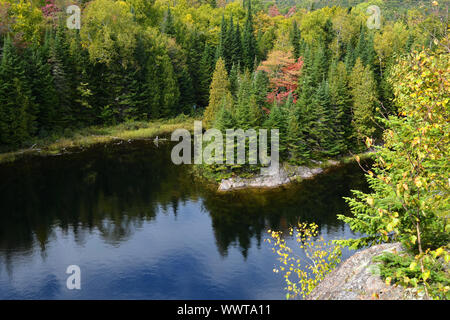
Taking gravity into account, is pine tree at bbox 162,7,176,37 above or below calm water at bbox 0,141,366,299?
above

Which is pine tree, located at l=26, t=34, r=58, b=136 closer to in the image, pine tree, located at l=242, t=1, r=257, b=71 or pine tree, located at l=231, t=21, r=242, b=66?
pine tree, located at l=231, t=21, r=242, b=66

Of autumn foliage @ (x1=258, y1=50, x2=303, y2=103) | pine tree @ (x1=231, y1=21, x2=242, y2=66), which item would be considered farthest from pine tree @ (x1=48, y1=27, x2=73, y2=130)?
pine tree @ (x1=231, y1=21, x2=242, y2=66)

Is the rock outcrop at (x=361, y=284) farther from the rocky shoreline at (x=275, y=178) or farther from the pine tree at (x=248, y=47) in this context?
the pine tree at (x=248, y=47)

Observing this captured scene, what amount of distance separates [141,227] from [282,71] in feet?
112

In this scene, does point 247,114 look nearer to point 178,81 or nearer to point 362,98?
point 362,98

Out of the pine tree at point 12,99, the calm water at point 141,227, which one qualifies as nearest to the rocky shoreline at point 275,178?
the calm water at point 141,227

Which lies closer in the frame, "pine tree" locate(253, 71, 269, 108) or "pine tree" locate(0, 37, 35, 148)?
"pine tree" locate(0, 37, 35, 148)

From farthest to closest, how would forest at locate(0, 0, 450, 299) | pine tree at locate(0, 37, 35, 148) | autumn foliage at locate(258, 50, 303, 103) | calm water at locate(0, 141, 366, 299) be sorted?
autumn foliage at locate(258, 50, 303, 103) → forest at locate(0, 0, 450, 299) → pine tree at locate(0, 37, 35, 148) → calm water at locate(0, 141, 366, 299)

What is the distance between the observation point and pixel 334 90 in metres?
46.0

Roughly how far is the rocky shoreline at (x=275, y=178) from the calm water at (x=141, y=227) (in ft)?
Result: 4.25

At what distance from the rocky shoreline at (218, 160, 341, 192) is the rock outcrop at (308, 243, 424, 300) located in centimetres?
2507

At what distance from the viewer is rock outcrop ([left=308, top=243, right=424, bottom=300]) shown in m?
7.92

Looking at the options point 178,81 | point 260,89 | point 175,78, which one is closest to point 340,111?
point 260,89

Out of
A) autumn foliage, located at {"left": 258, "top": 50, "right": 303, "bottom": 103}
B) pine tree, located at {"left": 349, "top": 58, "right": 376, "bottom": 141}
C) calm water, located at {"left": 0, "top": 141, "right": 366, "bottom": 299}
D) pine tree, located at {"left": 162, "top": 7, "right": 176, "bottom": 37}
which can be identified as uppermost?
pine tree, located at {"left": 162, "top": 7, "right": 176, "bottom": 37}
